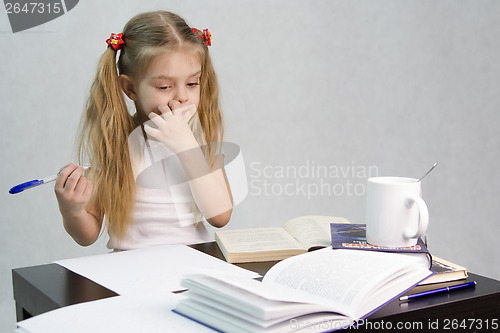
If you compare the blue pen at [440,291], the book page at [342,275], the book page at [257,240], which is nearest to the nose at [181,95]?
the book page at [257,240]

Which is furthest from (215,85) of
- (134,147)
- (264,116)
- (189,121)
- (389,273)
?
(389,273)

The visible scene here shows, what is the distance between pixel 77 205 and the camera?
120 cm

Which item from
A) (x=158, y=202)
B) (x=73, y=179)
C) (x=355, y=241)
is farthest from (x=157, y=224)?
(x=355, y=241)

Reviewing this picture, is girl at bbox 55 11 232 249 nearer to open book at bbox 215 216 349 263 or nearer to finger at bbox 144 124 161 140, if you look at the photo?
finger at bbox 144 124 161 140

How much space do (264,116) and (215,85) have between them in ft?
2.33

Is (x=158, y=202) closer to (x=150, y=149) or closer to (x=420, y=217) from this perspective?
(x=150, y=149)

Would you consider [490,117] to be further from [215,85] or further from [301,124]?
[215,85]

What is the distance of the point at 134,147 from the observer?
140 cm

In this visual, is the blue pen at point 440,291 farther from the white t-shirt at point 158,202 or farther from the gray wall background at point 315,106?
the gray wall background at point 315,106

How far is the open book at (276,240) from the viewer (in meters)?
1.01

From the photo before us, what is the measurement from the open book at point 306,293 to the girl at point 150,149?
1.66 ft

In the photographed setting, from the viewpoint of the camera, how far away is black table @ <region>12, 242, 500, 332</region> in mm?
773

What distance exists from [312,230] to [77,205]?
475 mm

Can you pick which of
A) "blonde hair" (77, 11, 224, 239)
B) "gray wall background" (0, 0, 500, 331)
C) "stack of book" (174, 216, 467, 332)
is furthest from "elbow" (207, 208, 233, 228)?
"gray wall background" (0, 0, 500, 331)
